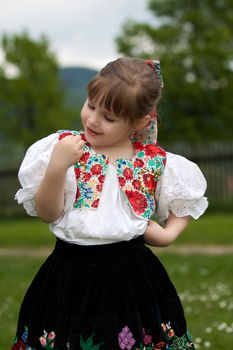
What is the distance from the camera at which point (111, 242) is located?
2951 millimetres

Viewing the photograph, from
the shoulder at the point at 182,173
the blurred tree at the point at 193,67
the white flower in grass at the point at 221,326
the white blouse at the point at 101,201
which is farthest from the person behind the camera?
the blurred tree at the point at 193,67

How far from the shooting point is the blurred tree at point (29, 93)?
2533 centimetres

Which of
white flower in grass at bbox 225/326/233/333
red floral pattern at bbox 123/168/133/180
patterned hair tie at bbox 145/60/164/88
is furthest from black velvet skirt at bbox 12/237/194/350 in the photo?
white flower in grass at bbox 225/326/233/333

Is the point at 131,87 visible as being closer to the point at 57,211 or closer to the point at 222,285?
the point at 57,211

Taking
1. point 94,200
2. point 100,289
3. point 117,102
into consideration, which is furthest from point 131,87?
point 100,289

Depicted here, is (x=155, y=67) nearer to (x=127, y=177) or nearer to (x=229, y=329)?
(x=127, y=177)

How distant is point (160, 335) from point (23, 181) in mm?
904

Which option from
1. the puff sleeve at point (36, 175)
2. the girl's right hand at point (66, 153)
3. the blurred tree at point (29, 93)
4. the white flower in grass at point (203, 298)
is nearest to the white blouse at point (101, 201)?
the puff sleeve at point (36, 175)

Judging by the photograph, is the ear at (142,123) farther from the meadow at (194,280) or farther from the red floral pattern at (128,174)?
the meadow at (194,280)

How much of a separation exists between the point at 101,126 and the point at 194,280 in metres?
5.21

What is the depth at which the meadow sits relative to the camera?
5387mm

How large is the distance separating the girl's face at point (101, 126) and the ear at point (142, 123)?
0.07m

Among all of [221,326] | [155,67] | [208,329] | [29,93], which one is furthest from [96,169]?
[29,93]

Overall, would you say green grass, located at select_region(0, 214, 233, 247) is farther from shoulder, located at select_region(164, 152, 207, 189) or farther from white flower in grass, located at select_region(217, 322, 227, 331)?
shoulder, located at select_region(164, 152, 207, 189)
